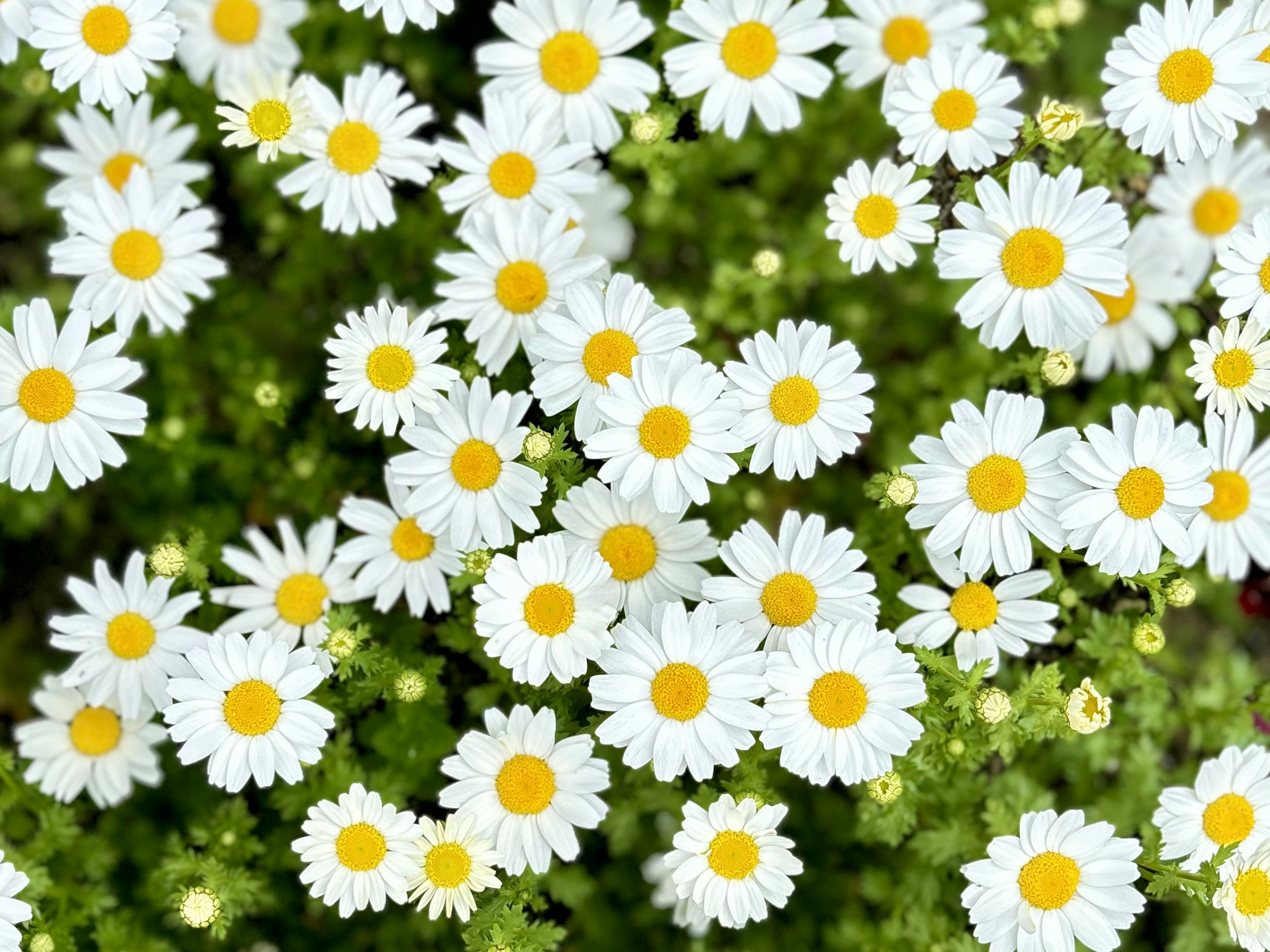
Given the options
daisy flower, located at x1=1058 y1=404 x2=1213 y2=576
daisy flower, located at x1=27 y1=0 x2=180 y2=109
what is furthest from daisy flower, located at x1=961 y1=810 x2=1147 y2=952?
daisy flower, located at x1=27 y1=0 x2=180 y2=109

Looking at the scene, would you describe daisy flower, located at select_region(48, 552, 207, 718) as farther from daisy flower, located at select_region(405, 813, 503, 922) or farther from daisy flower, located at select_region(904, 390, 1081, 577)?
daisy flower, located at select_region(904, 390, 1081, 577)

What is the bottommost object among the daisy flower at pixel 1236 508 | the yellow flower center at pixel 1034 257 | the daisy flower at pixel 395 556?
the daisy flower at pixel 395 556

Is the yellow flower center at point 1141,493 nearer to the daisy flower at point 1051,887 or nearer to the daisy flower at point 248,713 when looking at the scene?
the daisy flower at point 1051,887

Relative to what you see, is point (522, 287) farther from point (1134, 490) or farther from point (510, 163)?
point (1134, 490)

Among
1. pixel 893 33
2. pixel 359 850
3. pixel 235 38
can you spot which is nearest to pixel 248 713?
pixel 359 850

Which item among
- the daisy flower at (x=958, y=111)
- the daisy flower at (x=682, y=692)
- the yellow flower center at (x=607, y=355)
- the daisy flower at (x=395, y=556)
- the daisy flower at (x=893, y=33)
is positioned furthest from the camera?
the daisy flower at (x=893, y=33)

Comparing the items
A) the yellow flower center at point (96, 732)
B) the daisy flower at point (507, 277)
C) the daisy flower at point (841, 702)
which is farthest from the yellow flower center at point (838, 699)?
the yellow flower center at point (96, 732)
